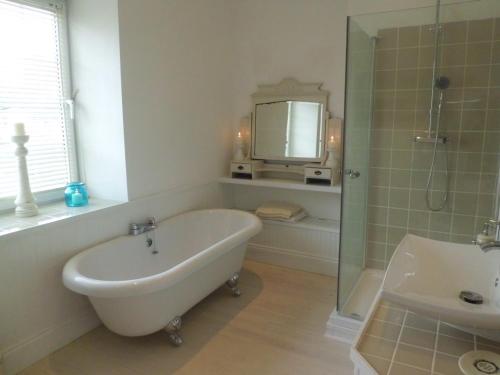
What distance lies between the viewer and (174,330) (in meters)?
2.36

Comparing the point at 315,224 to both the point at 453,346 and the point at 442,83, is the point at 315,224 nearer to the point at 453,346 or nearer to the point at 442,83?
the point at 442,83

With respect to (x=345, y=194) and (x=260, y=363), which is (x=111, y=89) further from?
(x=260, y=363)

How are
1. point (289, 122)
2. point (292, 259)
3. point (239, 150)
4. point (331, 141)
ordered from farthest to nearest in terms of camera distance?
point (239, 150) → point (289, 122) → point (292, 259) → point (331, 141)

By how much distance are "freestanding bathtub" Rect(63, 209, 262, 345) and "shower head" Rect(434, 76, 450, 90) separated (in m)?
1.65

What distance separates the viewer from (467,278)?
1452 mm

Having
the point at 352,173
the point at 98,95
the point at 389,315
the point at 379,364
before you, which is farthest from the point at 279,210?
the point at 379,364

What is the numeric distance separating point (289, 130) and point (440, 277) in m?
2.43

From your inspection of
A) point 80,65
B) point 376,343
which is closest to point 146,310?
point 376,343

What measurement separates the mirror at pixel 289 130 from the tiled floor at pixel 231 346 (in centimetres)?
137

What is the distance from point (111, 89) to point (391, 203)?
2.25 m

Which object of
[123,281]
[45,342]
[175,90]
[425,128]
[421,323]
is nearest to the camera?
[421,323]

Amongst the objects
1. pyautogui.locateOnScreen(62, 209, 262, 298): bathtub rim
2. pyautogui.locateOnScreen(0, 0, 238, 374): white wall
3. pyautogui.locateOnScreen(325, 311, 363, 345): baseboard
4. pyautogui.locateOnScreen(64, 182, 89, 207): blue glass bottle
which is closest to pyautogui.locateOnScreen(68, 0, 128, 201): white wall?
pyautogui.locateOnScreen(0, 0, 238, 374): white wall

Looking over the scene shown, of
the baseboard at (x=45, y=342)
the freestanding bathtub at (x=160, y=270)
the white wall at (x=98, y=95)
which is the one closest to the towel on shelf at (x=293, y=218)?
the freestanding bathtub at (x=160, y=270)

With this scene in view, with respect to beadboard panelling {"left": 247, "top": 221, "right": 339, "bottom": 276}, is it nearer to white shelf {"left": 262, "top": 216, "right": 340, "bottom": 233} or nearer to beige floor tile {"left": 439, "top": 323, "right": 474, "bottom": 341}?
white shelf {"left": 262, "top": 216, "right": 340, "bottom": 233}
